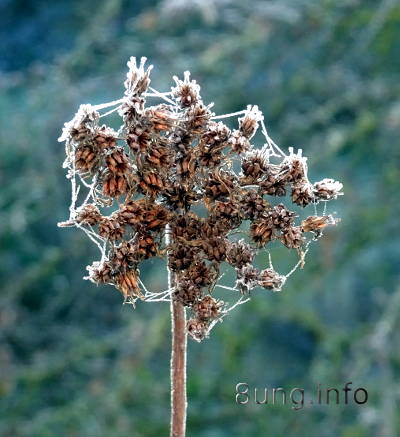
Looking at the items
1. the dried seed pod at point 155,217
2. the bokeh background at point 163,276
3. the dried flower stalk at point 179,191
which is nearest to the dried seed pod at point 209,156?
the dried flower stalk at point 179,191

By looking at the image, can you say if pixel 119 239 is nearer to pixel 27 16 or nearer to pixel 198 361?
pixel 198 361

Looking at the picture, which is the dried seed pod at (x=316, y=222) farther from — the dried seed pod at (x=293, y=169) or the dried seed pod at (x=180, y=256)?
the dried seed pod at (x=180, y=256)

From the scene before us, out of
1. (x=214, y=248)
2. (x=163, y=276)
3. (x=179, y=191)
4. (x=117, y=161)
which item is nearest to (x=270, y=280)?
(x=214, y=248)

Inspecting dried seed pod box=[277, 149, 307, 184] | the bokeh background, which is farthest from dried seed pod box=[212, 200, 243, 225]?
the bokeh background

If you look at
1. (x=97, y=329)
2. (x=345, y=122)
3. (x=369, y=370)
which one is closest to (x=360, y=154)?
(x=345, y=122)

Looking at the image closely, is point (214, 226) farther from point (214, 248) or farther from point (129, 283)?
point (129, 283)

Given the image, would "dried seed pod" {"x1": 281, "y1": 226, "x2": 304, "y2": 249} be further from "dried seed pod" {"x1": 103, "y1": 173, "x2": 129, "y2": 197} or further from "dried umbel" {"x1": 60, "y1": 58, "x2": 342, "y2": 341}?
"dried seed pod" {"x1": 103, "y1": 173, "x2": 129, "y2": 197}
